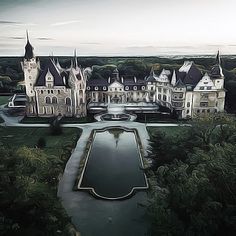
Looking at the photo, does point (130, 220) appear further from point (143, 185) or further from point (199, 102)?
point (199, 102)

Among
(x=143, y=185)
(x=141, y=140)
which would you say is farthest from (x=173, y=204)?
(x=141, y=140)

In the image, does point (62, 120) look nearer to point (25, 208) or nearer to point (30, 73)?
point (30, 73)

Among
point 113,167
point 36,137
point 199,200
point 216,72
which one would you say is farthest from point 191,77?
point 199,200

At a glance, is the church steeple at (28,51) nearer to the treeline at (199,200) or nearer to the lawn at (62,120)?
the lawn at (62,120)

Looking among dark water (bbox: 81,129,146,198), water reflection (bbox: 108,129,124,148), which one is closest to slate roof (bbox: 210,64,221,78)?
water reflection (bbox: 108,129,124,148)

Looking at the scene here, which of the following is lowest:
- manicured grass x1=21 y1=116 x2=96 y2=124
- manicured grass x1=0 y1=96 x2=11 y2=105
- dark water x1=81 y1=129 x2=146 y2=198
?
dark water x1=81 y1=129 x2=146 y2=198

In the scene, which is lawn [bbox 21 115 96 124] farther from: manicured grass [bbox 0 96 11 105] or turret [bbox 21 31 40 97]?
manicured grass [bbox 0 96 11 105]

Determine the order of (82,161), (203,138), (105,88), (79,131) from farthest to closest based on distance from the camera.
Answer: (105,88) < (79,131) < (82,161) < (203,138)
